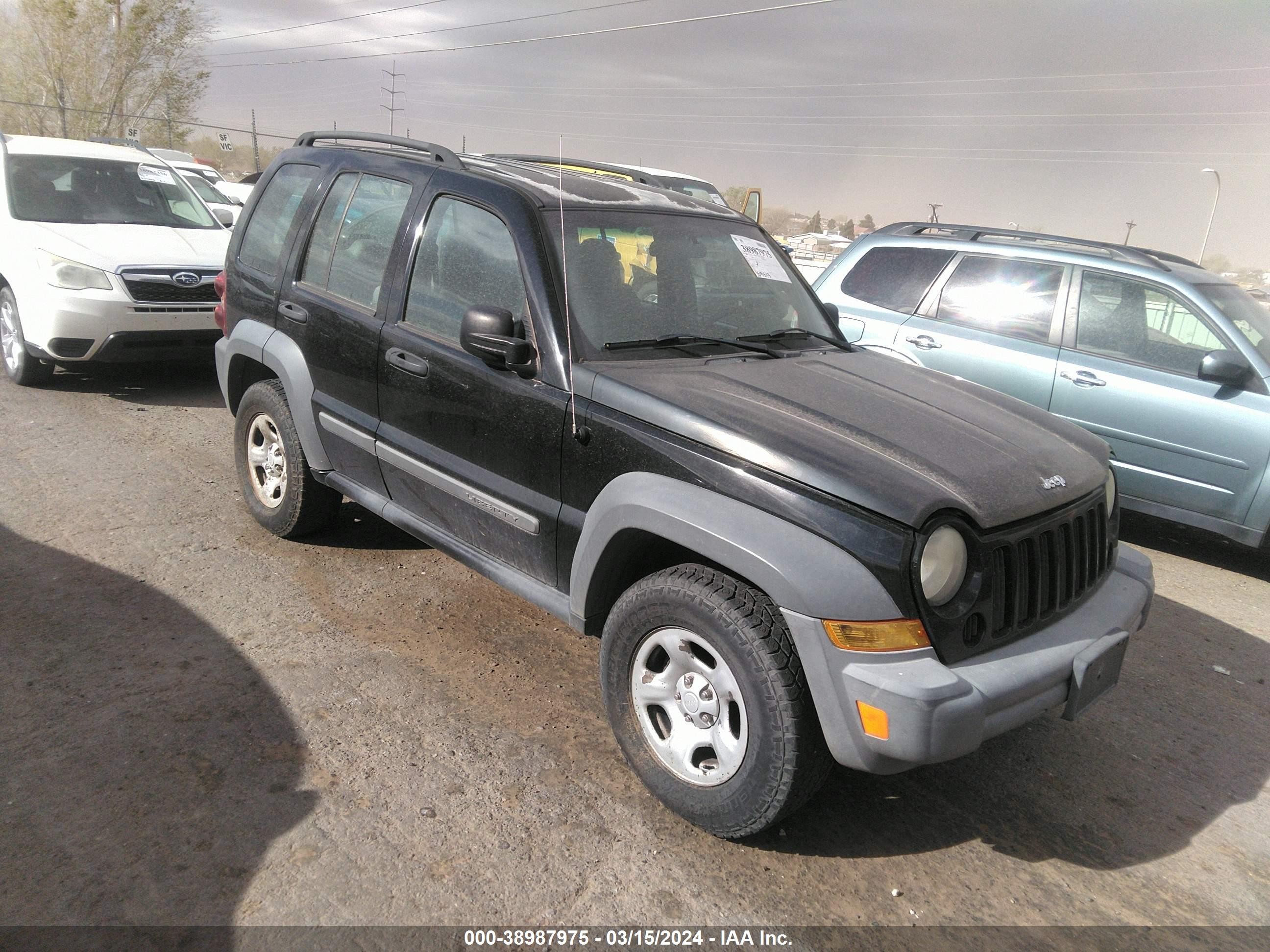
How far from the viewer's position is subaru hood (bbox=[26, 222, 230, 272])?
23.9 feet

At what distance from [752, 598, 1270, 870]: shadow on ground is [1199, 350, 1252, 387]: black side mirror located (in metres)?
2.08

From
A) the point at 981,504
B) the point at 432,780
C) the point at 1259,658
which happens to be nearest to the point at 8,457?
the point at 432,780

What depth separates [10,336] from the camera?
7.71 metres

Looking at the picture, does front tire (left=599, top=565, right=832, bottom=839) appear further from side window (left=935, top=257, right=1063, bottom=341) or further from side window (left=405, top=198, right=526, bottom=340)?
side window (left=935, top=257, right=1063, bottom=341)

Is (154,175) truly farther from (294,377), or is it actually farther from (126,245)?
(294,377)

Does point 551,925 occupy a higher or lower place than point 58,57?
lower

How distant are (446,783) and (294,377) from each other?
2272mm

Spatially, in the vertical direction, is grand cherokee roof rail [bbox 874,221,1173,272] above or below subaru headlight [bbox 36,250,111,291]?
above

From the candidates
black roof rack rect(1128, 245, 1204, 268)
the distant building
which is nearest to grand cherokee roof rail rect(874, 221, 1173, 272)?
black roof rack rect(1128, 245, 1204, 268)

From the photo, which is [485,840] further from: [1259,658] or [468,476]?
[1259,658]

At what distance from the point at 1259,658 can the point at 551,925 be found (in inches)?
155

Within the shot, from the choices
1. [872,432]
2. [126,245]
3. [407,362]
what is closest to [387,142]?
[407,362]

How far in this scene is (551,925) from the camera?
8.38 feet

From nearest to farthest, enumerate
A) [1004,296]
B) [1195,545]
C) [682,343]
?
[682,343] < [1195,545] < [1004,296]
